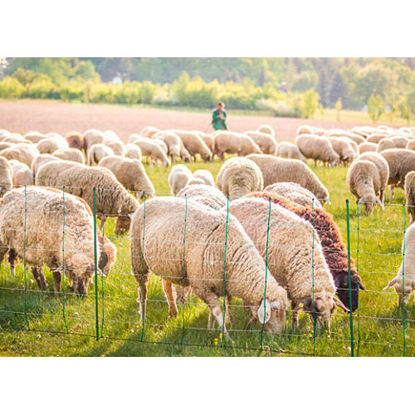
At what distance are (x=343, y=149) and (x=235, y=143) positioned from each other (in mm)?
3361

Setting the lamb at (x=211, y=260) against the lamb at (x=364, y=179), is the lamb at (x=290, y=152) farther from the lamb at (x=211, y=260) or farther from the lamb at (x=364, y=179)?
the lamb at (x=211, y=260)

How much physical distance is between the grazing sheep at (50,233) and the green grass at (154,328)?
33cm

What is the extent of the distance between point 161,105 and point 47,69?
755 centimetres

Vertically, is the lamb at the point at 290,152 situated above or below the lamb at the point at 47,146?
below

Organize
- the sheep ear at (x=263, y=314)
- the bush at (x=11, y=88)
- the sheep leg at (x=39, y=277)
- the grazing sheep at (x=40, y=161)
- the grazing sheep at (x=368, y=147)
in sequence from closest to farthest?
the sheep ear at (x=263, y=314)
the sheep leg at (x=39, y=277)
the grazing sheep at (x=40, y=161)
the bush at (x=11, y=88)
the grazing sheep at (x=368, y=147)

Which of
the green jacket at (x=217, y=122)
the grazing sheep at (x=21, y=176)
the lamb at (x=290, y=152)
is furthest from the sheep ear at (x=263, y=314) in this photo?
the green jacket at (x=217, y=122)

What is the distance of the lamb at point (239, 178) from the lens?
31.6ft

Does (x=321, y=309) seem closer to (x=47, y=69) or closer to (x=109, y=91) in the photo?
(x=47, y=69)

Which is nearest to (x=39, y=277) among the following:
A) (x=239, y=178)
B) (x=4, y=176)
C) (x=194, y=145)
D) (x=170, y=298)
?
(x=170, y=298)

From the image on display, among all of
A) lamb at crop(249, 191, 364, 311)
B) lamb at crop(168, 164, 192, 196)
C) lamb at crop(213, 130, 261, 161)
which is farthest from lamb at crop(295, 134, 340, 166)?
lamb at crop(249, 191, 364, 311)

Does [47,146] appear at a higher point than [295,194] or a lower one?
higher

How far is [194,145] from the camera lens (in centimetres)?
1888

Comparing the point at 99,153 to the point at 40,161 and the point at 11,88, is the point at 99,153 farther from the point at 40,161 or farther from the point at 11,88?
the point at 40,161
